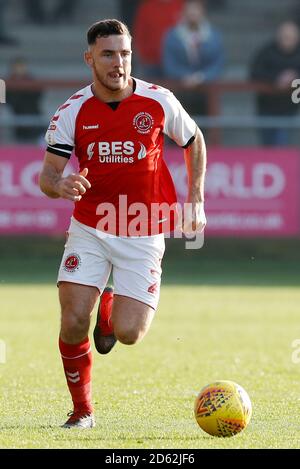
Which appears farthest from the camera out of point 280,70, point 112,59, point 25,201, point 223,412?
point 280,70

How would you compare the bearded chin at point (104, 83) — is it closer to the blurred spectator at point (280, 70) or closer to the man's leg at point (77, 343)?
the man's leg at point (77, 343)

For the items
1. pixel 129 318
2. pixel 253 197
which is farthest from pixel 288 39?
pixel 129 318

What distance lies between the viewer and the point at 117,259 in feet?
24.6

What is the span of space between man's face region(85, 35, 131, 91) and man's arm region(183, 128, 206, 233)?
650 mm

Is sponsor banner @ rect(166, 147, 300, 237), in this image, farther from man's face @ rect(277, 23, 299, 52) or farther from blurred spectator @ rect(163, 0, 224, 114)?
man's face @ rect(277, 23, 299, 52)

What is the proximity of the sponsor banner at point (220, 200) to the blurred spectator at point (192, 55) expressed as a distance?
53.9 inches

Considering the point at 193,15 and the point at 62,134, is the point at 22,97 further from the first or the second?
the point at 62,134

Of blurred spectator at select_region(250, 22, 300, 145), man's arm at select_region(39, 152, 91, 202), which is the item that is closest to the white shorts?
man's arm at select_region(39, 152, 91, 202)

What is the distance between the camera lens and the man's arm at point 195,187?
7438 mm

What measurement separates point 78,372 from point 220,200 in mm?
10893

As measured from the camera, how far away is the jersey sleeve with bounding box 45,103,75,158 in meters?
7.35

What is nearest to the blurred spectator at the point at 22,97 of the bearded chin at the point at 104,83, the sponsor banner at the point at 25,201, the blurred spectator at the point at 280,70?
the sponsor banner at the point at 25,201

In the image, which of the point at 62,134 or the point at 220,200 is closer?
the point at 62,134
